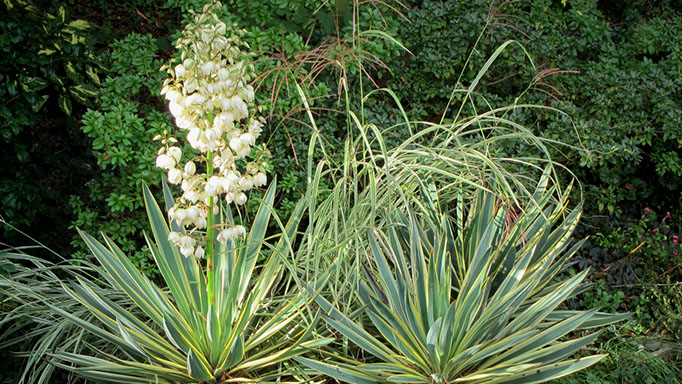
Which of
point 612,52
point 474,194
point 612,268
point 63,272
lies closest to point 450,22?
point 612,52

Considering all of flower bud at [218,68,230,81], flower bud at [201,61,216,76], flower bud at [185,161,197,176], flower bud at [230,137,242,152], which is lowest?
flower bud at [185,161,197,176]

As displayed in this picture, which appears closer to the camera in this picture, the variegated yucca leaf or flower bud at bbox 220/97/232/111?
flower bud at bbox 220/97/232/111

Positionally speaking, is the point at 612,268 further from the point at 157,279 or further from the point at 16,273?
the point at 16,273

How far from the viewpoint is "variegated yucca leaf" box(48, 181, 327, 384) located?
2.16 meters

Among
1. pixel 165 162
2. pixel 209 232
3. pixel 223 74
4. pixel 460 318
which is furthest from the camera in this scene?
pixel 460 318

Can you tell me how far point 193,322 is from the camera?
2322mm

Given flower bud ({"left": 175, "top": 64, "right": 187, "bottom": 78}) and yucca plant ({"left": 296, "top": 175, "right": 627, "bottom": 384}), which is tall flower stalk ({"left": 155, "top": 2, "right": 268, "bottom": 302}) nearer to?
flower bud ({"left": 175, "top": 64, "right": 187, "bottom": 78})

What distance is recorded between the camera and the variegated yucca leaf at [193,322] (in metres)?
2.16

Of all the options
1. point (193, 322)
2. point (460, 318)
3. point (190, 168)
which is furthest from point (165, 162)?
point (460, 318)

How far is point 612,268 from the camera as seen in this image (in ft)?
12.7

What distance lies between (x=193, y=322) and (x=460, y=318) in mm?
1031

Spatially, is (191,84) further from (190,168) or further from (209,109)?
(190,168)

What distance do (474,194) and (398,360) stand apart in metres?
1.04

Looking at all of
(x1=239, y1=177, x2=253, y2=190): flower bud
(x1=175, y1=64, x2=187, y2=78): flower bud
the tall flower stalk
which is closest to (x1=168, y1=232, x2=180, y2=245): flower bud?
the tall flower stalk
